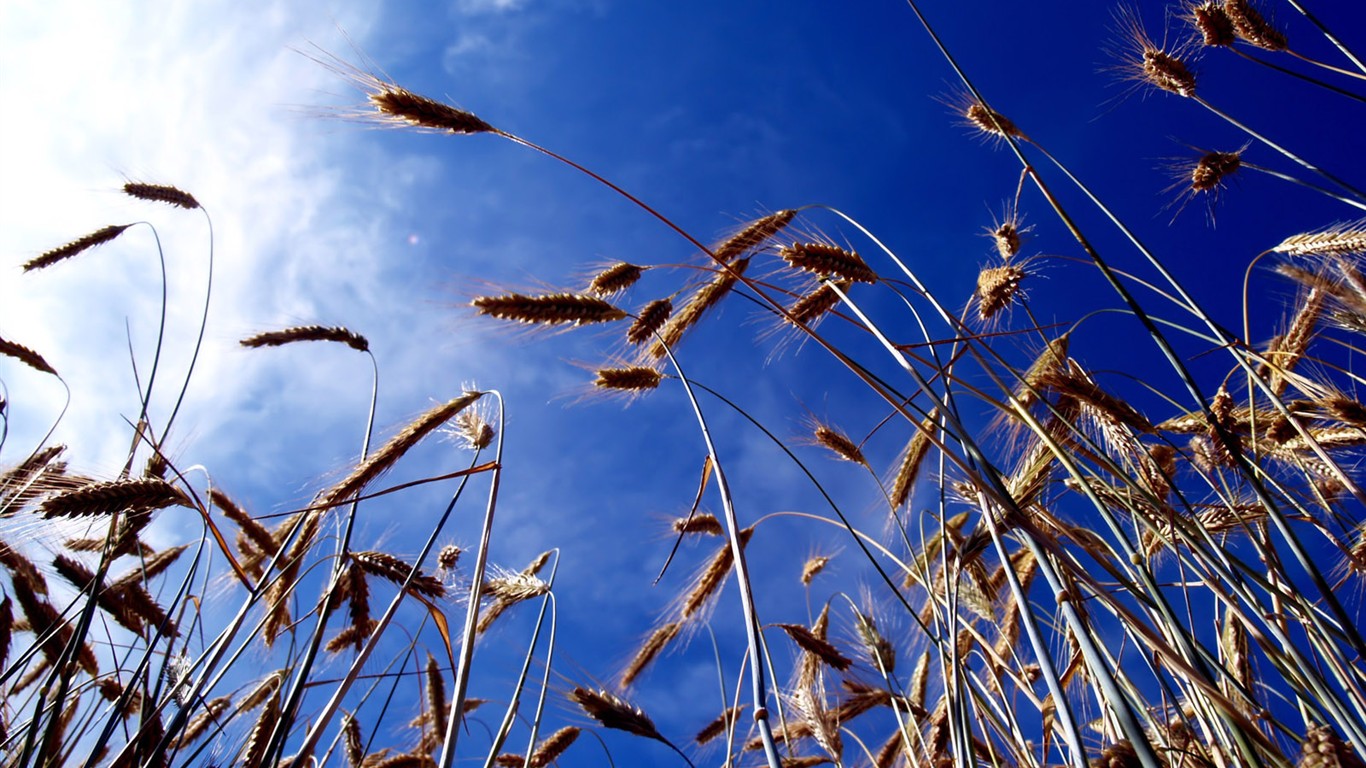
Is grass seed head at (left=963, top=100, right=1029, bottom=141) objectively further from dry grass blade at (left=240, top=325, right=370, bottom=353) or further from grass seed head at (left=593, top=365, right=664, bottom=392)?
dry grass blade at (left=240, top=325, right=370, bottom=353)

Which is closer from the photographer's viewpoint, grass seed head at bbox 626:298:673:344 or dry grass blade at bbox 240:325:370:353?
grass seed head at bbox 626:298:673:344

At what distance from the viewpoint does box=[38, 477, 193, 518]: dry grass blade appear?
1835mm

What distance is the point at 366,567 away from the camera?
2463 millimetres

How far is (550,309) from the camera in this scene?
2.59 metres

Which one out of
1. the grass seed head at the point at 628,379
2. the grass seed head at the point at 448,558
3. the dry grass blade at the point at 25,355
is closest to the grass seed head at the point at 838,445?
the grass seed head at the point at 628,379

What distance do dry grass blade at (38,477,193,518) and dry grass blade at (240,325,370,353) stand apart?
155 centimetres

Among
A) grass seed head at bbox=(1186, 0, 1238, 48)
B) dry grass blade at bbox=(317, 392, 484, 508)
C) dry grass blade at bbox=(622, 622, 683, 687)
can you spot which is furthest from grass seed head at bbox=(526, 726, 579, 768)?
grass seed head at bbox=(1186, 0, 1238, 48)

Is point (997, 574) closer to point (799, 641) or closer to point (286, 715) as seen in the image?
point (799, 641)

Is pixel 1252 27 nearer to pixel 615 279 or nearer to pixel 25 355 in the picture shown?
pixel 615 279

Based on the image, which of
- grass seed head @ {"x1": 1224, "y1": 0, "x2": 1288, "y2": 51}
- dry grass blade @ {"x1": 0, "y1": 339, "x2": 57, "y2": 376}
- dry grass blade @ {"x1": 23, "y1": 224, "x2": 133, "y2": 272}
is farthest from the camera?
dry grass blade @ {"x1": 23, "y1": 224, "x2": 133, "y2": 272}

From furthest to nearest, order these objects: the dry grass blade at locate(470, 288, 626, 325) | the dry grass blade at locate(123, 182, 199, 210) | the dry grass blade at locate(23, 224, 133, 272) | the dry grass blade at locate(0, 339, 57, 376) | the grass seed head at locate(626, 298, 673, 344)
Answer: the dry grass blade at locate(123, 182, 199, 210) < the dry grass blade at locate(23, 224, 133, 272) < the dry grass blade at locate(0, 339, 57, 376) < the grass seed head at locate(626, 298, 673, 344) < the dry grass blade at locate(470, 288, 626, 325)

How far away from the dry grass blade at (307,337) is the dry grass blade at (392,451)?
1.11m

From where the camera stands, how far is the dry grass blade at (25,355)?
3.42 m

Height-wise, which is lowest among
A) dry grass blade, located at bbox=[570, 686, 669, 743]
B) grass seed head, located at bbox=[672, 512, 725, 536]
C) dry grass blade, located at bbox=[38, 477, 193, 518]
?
dry grass blade, located at bbox=[570, 686, 669, 743]
